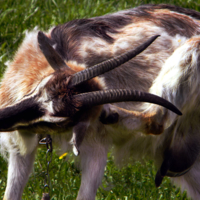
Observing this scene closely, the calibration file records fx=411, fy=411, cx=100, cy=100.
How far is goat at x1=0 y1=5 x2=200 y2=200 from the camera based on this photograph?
308cm

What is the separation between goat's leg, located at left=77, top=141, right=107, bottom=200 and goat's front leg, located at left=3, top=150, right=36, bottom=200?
55 cm

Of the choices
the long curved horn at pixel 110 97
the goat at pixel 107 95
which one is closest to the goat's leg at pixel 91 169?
the goat at pixel 107 95

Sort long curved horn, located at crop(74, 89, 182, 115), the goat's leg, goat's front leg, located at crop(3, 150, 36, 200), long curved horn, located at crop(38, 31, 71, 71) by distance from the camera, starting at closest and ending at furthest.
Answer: long curved horn, located at crop(74, 89, 182, 115)
long curved horn, located at crop(38, 31, 71, 71)
the goat's leg
goat's front leg, located at crop(3, 150, 36, 200)

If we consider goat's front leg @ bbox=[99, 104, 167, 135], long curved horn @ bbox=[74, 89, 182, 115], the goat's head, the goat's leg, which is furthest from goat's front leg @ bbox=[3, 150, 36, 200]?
long curved horn @ bbox=[74, 89, 182, 115]

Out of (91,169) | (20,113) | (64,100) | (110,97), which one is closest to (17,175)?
(91,169)

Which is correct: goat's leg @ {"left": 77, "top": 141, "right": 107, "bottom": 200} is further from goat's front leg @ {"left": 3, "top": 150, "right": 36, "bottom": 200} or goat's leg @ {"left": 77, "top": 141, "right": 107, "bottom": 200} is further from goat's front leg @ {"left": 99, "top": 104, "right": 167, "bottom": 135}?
goat's front leg @ {"left": 3, "top": 150, "right": 36, "bottom": 200}

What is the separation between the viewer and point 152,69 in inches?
162

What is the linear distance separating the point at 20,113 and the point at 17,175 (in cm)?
98

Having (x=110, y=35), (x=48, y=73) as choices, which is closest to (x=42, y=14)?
(x=110, y=35)

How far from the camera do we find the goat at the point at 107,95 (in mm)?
3078

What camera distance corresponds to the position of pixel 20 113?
9.96 feet

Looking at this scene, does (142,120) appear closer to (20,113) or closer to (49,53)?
(49,53)

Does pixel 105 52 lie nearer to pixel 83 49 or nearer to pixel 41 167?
pixel 83 49

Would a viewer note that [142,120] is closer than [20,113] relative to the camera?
No
